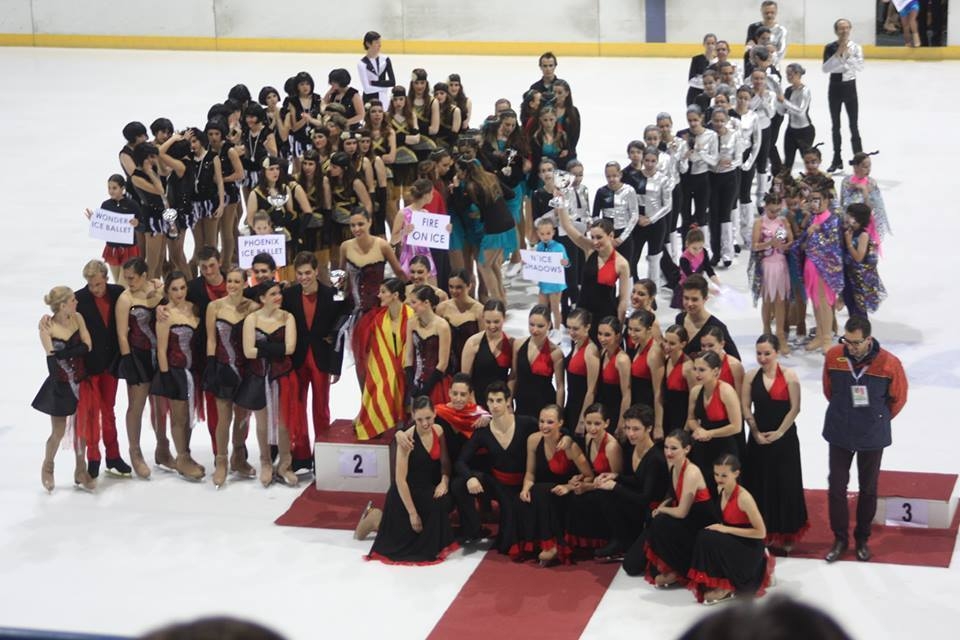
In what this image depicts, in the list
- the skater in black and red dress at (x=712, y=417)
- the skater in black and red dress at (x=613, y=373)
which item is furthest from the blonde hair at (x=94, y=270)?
the skater in black and red dress at (x=712, y=417)

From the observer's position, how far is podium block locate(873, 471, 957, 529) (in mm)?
8836

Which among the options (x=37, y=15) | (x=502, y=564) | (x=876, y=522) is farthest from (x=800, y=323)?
(x=37, y=15)

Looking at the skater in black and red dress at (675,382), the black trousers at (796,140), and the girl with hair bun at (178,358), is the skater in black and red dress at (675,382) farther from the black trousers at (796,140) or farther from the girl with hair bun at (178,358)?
the black trousers at (796,140)

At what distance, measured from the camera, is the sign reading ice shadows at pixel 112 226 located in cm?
1238

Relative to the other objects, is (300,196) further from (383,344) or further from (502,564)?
(502,564)

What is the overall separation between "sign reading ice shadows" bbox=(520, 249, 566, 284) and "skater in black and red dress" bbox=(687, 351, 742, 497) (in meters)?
2.98

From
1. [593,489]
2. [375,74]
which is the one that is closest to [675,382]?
[593,489]

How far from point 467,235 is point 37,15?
18.1 meters

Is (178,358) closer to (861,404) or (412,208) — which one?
(412,208)

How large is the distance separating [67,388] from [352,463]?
1906 millimetres

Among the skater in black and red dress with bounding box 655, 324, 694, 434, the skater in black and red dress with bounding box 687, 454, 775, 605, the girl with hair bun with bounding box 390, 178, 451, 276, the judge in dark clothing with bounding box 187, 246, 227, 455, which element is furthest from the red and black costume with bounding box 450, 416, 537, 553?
the girl with hair bun with bounding box 390, 178, 451, 276

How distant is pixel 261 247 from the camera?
11305 mm

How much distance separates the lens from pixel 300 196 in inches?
491

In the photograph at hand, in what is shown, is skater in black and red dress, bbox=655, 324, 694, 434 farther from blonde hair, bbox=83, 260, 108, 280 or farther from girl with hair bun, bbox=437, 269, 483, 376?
blonde hair, bbox=83, 260, 108, 280
